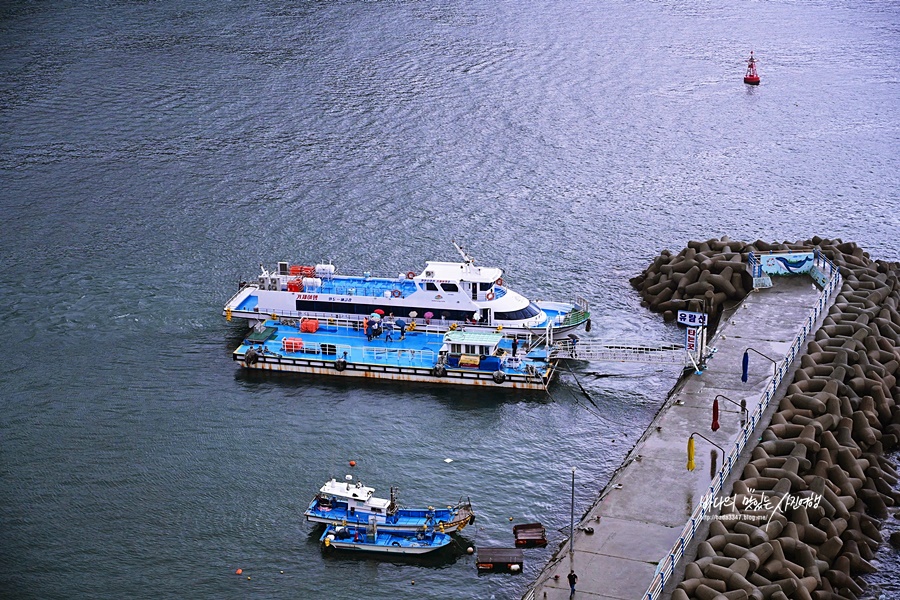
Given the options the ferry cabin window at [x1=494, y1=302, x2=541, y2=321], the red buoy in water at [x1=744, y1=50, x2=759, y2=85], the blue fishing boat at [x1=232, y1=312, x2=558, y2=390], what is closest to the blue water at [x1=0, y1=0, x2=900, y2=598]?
the blue fishing boat at [x1=232, y1=312, x2=558, y2=390]

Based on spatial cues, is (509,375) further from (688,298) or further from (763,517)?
(763,517)

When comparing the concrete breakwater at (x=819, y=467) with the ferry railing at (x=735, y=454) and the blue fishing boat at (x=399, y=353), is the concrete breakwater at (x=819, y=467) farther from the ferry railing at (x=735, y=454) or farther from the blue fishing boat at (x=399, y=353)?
the blue fishing boat at (x=399, y=353)

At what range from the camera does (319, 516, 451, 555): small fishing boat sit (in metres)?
60.3

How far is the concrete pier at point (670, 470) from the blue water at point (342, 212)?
3869mm

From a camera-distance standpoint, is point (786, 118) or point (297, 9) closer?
point (786, 118)

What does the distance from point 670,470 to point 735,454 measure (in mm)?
3495

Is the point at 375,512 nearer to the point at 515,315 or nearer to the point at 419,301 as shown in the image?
the point at 515,315

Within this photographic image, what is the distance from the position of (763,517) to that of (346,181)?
67.5 meters

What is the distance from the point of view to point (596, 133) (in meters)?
130

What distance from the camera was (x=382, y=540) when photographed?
60.9m

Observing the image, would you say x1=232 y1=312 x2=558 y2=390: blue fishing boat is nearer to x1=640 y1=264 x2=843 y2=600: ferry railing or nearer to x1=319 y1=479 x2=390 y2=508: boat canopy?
x1=640 y1=264 x2=843 y2=600: ferry railing

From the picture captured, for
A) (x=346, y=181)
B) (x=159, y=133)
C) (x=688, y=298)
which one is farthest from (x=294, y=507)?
(x=159, y=133)

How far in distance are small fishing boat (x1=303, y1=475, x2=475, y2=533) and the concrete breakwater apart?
43.6 feet

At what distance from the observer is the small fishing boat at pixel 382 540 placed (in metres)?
60.3
